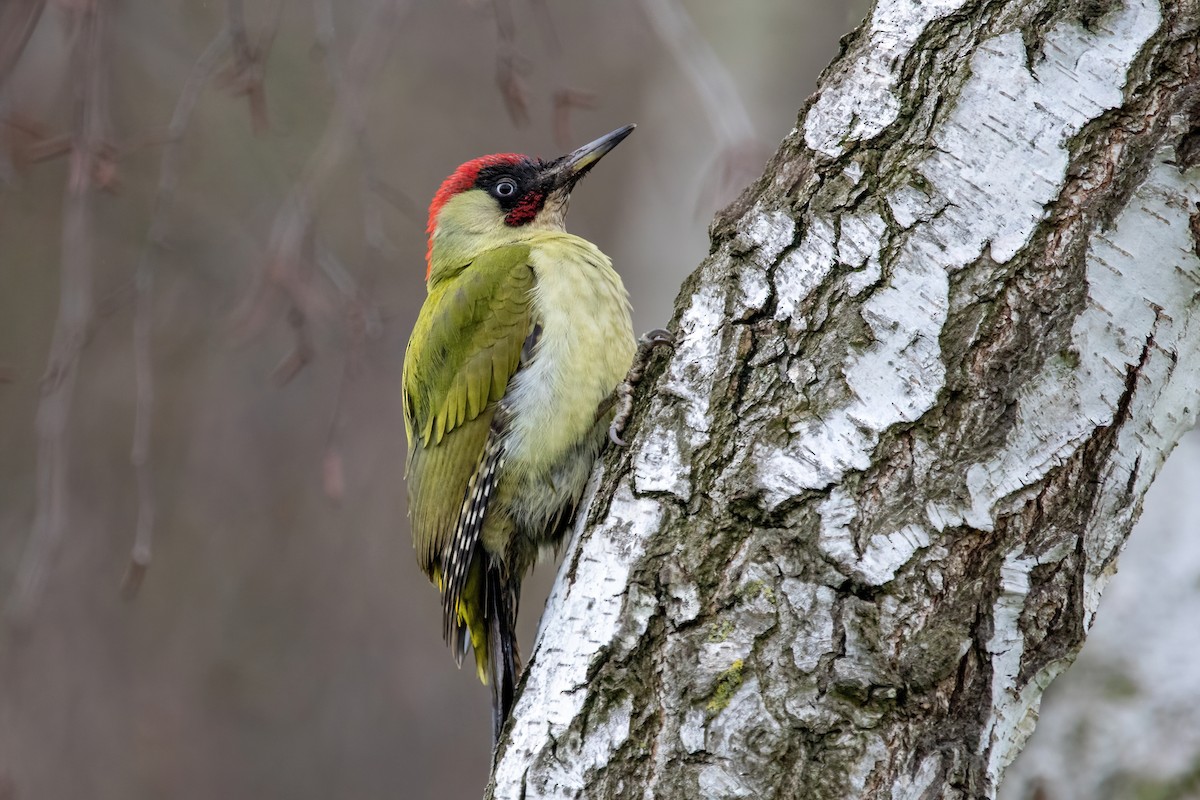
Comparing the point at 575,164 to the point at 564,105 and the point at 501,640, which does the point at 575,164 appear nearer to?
the point at 564,105

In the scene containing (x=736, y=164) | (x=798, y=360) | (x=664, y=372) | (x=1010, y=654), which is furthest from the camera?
(x=736, y=164)

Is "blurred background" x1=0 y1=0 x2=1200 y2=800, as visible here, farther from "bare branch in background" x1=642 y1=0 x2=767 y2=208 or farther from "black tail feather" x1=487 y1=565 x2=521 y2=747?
"black tail feather" x1=487 y1=565 x2=521 y2=747

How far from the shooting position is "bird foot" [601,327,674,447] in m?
2.42

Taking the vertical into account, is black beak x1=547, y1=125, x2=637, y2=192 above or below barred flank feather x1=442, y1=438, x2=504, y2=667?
above

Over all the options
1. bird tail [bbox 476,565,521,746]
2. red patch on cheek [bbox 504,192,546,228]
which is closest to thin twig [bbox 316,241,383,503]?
bird tail [bbox 476,565,521,746]

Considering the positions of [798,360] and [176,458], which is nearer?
[798,360]

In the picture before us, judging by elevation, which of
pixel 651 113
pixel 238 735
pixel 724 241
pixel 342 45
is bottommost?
pixel 724 241

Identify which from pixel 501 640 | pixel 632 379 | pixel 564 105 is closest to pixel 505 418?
pixel 501 640

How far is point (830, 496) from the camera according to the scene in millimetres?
1919

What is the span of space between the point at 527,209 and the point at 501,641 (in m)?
1.67

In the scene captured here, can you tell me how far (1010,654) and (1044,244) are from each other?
666mm

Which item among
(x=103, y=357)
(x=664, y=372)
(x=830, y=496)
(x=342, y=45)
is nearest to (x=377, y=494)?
(x=103, y=357)

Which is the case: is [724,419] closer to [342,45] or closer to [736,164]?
[736,164]

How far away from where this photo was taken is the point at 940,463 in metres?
1.88
